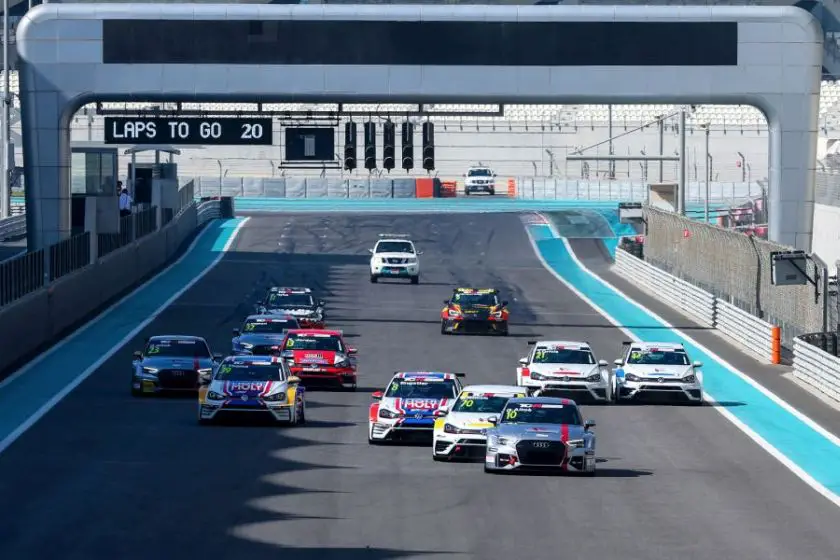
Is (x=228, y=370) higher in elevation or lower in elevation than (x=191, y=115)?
lower

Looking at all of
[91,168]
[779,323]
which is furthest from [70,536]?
[91,168]

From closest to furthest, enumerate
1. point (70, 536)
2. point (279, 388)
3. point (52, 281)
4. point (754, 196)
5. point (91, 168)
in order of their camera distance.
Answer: point (70, 536), point (279, 388), point (52, 281), point (91, 168), point (754, 196)

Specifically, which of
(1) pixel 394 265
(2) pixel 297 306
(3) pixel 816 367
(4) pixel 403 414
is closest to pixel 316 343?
(4) pixel 403 414

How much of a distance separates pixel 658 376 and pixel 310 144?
39.9 ft

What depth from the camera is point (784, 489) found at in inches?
949

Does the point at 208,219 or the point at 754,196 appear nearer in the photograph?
the point at 208,219

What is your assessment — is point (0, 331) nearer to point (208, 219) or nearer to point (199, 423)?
point (199, 423)

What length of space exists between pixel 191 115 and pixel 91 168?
1725 centimetres

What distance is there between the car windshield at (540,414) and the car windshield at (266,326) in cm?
1570

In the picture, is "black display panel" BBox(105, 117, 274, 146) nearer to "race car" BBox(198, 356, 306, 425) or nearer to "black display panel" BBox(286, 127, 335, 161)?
"black display panel" BBox(286, 127, 335, 161)

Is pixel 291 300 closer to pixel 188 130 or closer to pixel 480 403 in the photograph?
pixel 188 130

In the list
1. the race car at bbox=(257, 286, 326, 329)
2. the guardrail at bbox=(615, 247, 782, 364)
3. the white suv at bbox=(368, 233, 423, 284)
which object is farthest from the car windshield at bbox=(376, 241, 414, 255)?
the race car at bbox=(257, 286, 326, 329)

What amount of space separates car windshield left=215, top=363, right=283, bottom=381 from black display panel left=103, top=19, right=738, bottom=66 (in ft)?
40.2

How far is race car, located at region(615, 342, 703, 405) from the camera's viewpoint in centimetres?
3409
